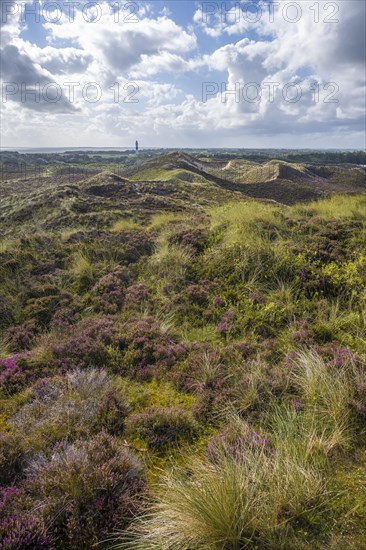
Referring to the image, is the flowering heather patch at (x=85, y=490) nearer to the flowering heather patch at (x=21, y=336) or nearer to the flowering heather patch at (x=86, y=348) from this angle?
the flowering heather patch at (x=86, y=348)

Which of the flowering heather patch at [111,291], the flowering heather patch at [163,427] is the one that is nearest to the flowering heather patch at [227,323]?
the flowering heather patch at [163,427]

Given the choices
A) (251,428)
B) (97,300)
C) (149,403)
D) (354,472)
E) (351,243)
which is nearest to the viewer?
(354,472)

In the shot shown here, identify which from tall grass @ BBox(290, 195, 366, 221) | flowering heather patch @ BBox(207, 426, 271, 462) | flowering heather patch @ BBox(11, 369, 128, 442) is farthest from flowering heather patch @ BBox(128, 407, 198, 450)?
tall grass @ BBox(290, 195, 366, 221)

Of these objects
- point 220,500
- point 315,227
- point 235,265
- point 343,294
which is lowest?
point 220,500

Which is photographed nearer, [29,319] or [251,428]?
[251,428]

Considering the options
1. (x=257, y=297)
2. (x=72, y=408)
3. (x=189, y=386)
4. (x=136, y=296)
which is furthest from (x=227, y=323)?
(x=72, y=408)

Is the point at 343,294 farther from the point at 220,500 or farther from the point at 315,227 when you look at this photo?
the point at 220,500

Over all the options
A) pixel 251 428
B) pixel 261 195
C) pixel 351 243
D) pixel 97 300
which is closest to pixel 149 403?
pixel 251 428
